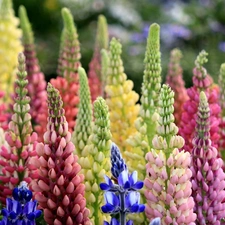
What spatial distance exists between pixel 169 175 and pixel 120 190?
0.72 feet

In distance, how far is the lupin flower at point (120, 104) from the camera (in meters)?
2.08

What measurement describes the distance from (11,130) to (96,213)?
341 mm

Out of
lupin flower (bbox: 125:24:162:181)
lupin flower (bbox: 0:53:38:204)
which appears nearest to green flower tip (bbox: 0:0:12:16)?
lupin flower (bbox: 0:53:38:204)

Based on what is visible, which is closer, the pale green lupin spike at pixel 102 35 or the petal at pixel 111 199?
the petal at pixel 111 199

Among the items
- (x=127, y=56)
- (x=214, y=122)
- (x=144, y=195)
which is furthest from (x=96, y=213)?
(x=127, y=56)

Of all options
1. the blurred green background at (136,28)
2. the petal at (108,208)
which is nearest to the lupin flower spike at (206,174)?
the petal at (108,208)

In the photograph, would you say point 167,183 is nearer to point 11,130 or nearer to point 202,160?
point 202,160

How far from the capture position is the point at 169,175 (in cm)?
169

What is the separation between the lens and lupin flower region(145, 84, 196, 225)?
65.6 inches

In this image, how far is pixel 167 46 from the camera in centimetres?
505

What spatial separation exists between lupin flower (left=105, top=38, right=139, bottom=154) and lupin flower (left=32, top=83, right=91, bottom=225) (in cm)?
41

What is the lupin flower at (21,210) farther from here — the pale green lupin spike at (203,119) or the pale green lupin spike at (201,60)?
the pale green lupin spike at (201,60)

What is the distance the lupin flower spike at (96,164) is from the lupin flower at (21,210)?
24 centimetres

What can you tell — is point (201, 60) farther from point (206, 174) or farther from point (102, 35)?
point (102, 35)
